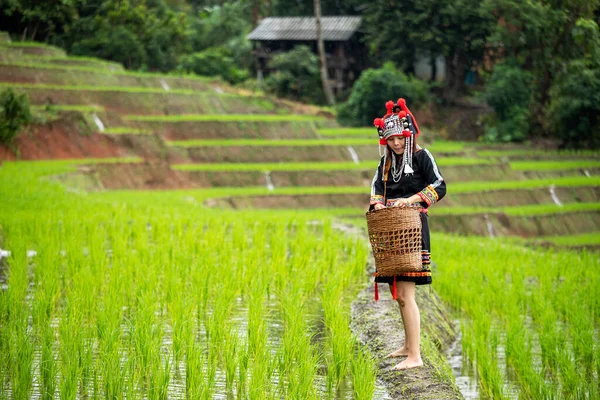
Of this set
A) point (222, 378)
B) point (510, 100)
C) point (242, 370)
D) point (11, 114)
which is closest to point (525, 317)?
point (222, 378)

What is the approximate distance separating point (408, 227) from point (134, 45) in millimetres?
20534

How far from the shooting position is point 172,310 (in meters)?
5.88

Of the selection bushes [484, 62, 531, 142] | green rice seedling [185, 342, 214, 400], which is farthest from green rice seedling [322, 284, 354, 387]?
bushes [484, 62, 531, 142]

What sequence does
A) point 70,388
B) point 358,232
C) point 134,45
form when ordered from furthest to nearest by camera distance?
point 134,45 < point 358,232 < point 70,388

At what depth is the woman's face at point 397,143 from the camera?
482cm

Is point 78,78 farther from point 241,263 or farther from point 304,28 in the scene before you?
point 241,263

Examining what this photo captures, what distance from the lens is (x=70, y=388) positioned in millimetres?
3932

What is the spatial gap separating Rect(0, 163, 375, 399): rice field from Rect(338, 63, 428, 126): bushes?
13928mm

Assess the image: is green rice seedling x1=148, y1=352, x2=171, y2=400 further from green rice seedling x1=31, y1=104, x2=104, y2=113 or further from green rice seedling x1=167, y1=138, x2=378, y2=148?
Result: green rice seedling x1=167, y1=138, x2=378, y2=148

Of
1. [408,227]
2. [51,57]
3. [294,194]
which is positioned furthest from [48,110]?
[408,227]

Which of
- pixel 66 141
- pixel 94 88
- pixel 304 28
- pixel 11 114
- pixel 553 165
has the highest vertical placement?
pixel 11 114

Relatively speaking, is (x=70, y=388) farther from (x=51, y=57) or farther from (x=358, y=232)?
(x=51, y=57)

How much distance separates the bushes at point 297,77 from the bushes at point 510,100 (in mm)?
5954

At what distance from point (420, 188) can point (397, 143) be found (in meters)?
0.28
